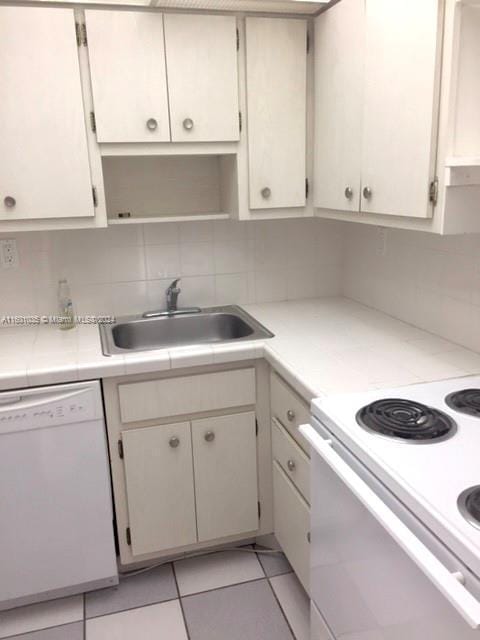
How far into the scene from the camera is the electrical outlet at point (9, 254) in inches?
83.2

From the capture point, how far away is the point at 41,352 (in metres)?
1.84

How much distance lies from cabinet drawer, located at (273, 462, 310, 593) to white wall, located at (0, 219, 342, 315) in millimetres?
895

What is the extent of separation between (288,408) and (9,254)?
4.27ft

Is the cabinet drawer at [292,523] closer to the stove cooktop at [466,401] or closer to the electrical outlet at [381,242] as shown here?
the stove cooktop at [466,401]

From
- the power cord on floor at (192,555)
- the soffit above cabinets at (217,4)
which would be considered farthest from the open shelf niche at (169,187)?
the power cord on floor at (192,555)

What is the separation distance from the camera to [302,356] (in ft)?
5.74

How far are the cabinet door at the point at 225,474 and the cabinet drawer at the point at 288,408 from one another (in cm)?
13

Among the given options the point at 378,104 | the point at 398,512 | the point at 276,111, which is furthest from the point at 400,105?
the point at 398,512

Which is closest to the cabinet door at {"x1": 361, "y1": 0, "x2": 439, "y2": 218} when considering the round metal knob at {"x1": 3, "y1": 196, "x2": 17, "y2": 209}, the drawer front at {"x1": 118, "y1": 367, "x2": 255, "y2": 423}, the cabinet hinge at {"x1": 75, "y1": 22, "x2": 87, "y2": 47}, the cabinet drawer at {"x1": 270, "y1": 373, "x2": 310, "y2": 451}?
the cabinet drawer at {"x1": 270, "y1": 373, "x2": 310, "y2": 451}

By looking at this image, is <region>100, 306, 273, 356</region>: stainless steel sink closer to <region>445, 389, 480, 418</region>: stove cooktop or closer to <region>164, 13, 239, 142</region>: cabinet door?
<region>164, 13, 239, 142</region>: cabinet door

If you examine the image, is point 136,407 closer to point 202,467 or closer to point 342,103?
point 202,467

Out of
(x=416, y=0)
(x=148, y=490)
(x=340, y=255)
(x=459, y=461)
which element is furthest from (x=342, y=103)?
(x=148, y=490)

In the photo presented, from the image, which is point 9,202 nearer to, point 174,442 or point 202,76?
point 202,76

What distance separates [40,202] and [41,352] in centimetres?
53
